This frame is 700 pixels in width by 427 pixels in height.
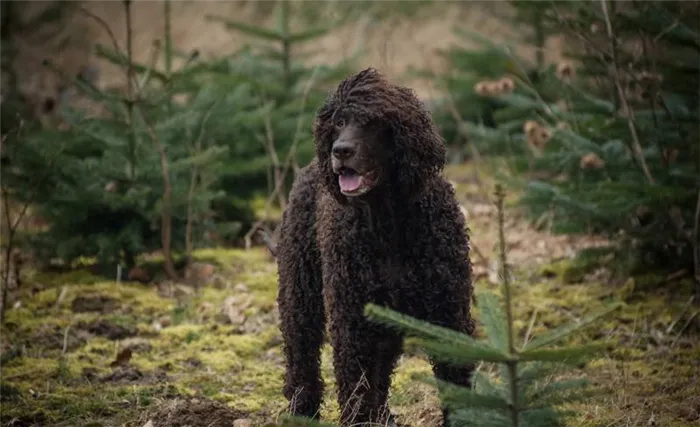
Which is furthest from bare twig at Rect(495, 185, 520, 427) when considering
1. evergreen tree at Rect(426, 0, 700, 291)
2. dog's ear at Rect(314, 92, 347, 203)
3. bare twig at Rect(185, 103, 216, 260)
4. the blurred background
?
bare twig at Rect(185, 103, 216, 260)

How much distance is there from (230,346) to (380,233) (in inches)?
94.3

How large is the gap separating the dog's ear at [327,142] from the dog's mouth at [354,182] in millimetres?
132

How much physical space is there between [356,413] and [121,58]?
13.2 ft

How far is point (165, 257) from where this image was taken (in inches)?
278

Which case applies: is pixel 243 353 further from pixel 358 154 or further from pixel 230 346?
pixel 358 154

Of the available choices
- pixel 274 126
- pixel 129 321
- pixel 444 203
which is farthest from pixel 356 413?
pixel 274 126

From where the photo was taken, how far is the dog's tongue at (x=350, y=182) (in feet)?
11.1

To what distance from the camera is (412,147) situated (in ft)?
11.3

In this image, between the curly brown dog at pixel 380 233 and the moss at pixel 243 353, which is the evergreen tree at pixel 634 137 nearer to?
the moss at pixel 243 353

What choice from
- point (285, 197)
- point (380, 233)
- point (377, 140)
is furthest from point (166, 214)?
point (377, 140)

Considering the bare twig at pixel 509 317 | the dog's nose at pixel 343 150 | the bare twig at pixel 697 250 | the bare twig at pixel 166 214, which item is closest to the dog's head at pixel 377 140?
the dog's nose at pixel 343 150

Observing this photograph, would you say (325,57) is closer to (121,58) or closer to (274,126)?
(274,126)

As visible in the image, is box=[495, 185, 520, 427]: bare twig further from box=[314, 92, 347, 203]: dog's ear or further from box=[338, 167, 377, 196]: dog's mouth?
box=[314, 92, 347, 203]: dog's ear

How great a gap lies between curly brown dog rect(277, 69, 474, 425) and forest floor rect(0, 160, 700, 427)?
611mm
